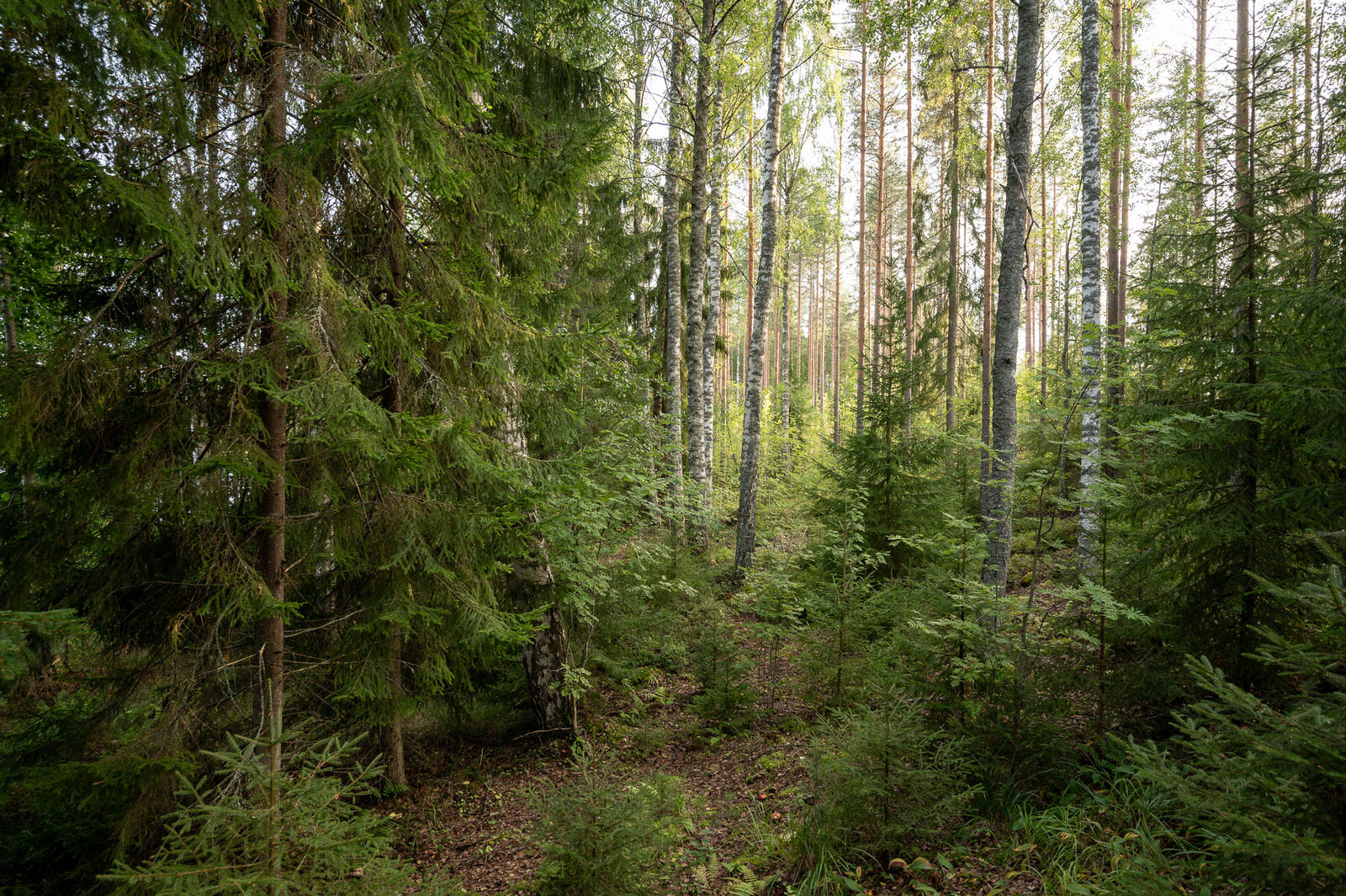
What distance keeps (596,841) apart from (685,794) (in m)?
1.91

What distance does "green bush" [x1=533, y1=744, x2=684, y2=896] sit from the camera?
327 cm

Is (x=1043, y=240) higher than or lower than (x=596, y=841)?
higher

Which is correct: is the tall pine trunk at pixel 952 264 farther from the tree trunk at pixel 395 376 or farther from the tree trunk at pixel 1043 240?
the tree trunk at pixel 395 376

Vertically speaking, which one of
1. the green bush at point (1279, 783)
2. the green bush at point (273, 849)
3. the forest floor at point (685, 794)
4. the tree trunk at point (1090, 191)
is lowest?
the forest floor at point (685, 794)

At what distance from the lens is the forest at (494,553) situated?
9.10 feet

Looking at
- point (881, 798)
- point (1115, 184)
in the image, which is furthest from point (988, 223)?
point (881, 798)

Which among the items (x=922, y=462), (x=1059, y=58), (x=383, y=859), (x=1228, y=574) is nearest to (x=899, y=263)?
(x=1059, y=58)

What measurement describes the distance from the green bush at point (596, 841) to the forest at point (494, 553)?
3 cm

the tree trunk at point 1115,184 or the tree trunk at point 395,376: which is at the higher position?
the tree trunk at point 1115,184

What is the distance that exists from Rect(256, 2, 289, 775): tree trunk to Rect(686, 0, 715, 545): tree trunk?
20.5 feet

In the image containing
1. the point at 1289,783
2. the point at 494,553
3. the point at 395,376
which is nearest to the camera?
the point at 1289,783

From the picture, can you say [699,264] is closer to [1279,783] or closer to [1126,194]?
[1279,783]

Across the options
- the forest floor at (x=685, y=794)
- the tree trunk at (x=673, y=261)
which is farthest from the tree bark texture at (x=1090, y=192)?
A: the tree trunk at (x=673, y=261)

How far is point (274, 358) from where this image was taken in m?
3.58
